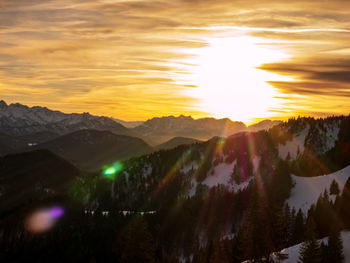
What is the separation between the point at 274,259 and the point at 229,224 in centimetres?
11943

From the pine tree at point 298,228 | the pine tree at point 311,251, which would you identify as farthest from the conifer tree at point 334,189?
the pine tree at point 311,251

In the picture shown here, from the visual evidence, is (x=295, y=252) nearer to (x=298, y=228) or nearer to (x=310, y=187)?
(x=298, y=228)

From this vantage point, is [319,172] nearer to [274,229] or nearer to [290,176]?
[290,176]

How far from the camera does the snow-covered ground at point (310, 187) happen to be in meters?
166

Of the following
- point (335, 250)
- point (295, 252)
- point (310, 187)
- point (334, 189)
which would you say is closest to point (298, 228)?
point (334, 189)

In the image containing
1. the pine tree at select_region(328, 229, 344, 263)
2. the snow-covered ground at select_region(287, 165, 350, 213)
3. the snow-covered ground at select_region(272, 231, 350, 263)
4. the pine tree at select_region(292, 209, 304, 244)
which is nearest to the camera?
the pine tree at select_region(328, 229, 344, 263)

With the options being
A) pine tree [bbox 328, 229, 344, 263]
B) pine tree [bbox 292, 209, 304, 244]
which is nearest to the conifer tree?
pine tree [bbox 292, 209, 304, 244]

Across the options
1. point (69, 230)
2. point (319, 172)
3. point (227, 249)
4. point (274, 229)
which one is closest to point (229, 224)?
point (319, 172)

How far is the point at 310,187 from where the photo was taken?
590 feet

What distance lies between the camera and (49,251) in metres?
182

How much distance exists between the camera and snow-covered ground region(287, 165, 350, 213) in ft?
543

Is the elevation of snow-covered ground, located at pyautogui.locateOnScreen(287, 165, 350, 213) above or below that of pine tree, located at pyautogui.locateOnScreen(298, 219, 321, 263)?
below

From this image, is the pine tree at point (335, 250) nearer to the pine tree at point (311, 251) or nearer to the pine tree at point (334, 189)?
the pine tree at point (311, 251)

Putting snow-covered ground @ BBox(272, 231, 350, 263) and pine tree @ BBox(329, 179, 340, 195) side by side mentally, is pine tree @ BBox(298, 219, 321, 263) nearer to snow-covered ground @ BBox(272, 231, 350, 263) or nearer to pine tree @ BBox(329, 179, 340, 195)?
snow-covered ground @ BBox(272, 231, 350, 263)
